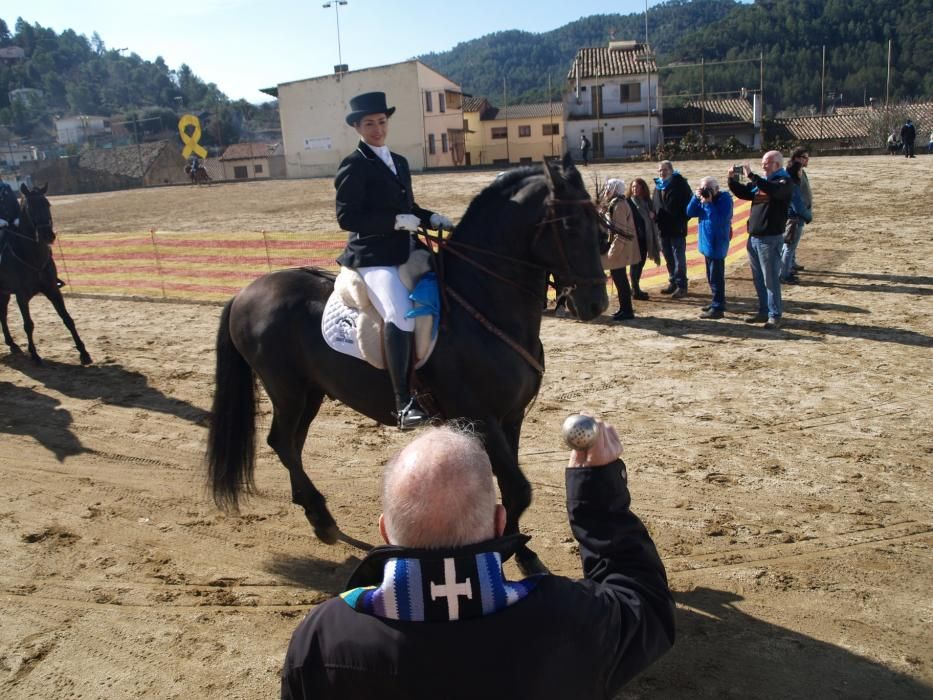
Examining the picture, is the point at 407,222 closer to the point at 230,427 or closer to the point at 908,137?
the point at 230,427

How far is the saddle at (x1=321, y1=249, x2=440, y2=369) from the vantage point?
442 cm

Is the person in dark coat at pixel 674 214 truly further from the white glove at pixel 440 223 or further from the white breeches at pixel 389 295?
the white breeches at pixel 389 295

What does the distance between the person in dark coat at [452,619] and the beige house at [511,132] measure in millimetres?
53093

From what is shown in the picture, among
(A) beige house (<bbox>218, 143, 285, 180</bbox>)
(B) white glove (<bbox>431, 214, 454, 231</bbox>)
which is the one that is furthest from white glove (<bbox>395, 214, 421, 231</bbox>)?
(A) beige house (<bbox>218, 143, 285, 180</bbox>)

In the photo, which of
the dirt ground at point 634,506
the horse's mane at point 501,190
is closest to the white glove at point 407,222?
the horse's mane at point 501,190

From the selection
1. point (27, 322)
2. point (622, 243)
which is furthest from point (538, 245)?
point (27, 322)

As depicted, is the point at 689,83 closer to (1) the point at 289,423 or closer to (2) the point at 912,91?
(2) the point at 912,91

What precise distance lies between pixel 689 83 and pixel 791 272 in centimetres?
8192

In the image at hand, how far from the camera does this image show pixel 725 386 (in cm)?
750

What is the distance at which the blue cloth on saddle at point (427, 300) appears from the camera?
4387 millimetres

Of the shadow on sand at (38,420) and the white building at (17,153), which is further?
the white building at (17,153)

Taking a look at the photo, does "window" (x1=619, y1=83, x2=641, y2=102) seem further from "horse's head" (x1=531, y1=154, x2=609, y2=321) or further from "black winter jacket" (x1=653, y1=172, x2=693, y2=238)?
"horse's head" (x1=531, y1=154, x2=609, y2=321)

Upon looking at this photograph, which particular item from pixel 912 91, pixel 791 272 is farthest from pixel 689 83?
pixel 791 272

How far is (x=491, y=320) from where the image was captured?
4.42 meters
